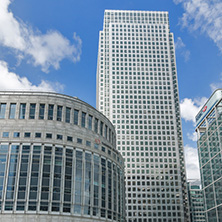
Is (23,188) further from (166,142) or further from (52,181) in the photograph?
(166,142)

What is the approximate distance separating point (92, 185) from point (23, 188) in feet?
51.0

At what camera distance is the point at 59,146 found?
69000 millimetres

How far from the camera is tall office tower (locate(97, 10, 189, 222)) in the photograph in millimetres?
144250

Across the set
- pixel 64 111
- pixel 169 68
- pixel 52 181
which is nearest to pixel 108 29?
pixel 169 68

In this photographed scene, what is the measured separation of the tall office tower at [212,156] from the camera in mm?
91312

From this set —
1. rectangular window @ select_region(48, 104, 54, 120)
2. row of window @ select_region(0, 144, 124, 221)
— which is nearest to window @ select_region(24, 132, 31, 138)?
row of window @ select_region(0, 144, 124, 221)

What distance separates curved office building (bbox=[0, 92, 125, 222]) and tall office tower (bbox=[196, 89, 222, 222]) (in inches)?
1293

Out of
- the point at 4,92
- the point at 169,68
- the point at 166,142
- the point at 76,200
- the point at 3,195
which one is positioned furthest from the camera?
the point at 169,68

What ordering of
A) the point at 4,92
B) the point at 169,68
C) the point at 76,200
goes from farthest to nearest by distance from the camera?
the point at 169,68
the point at 4,92
the point at 76,200

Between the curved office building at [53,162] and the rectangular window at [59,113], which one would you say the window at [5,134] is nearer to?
the curved office building at [53,162]

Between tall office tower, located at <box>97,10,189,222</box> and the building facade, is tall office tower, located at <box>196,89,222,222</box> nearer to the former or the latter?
tall office tower, located at <box>97,10,189,222</box>

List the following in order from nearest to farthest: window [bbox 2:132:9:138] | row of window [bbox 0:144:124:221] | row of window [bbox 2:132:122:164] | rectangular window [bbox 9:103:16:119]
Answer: row of window [bbox 0:144:124:221]
window [bbox 2:132:9:138]
row of window [bbox 2:132:122:164]
rectangular window [bbox 9:103:16:119]

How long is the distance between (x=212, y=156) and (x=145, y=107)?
221ft

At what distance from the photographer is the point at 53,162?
219ft
